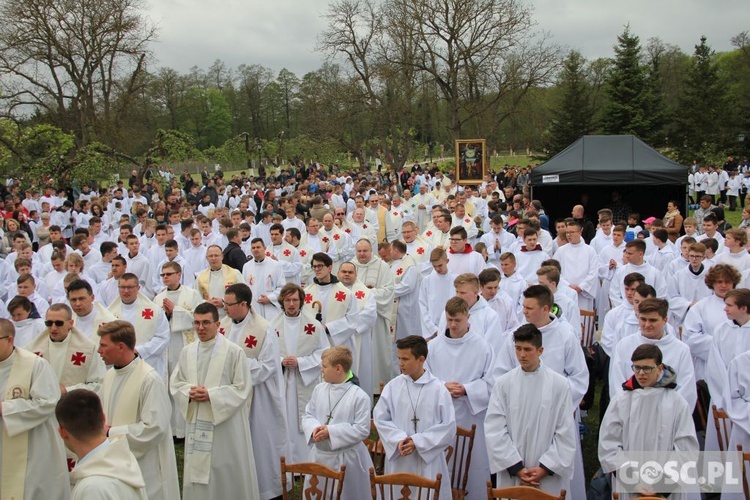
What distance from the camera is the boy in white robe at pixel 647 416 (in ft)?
16.0

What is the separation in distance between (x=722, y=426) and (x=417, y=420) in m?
2.79

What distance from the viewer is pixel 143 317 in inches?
303

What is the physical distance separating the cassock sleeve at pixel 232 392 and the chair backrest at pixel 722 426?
3898 mm

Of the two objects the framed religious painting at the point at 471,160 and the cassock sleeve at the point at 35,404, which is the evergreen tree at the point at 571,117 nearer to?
the framed religious painting at the point at 471,160

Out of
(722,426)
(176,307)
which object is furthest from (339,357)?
(176,307)

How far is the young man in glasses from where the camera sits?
231 inches

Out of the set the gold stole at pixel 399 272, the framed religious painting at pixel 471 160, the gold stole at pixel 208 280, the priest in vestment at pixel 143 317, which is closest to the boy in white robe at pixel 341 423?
the priest in vestment at pixel 143 317

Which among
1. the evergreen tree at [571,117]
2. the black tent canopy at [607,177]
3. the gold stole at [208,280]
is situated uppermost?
the evergreen tree at [571,117]

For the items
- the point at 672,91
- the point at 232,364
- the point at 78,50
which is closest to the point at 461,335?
the point at 232,364

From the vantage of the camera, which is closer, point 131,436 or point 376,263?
point 131,436

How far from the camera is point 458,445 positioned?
5.80m

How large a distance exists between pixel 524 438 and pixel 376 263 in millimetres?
5110

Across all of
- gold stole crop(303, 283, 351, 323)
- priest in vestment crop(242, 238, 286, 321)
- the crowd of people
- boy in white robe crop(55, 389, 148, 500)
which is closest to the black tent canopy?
the crowd of people

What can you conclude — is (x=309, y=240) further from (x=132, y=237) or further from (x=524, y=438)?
(x=524, y=438)
